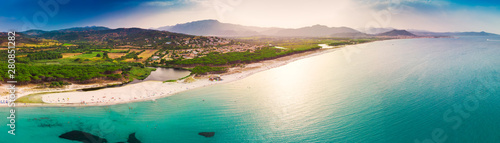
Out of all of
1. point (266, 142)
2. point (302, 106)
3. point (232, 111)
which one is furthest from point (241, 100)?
point (266, 142)

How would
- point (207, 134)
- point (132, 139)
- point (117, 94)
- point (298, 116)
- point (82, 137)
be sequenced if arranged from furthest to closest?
point (117, 94)
point (298, 116)
point (207, 134)
point (82, 137)
point (132, 139)

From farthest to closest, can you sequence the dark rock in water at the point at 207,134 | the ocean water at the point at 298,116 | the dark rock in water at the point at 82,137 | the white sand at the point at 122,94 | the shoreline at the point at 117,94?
the white sand at the point at 122,94
the shoreline at the point at 117,94
the dark rock in water at the point at 207,134
the ocean water at the point at 298,116
the dark rock in water at the point at 82,137

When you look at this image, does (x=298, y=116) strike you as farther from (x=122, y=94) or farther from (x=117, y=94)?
(x=117, y=94)

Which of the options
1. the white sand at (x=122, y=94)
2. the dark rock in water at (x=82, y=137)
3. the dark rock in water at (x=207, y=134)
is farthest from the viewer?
Result: the white sand at (x=122, y=94)

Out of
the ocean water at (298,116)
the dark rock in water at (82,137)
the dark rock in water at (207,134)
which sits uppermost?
the ocean water at (298,116)

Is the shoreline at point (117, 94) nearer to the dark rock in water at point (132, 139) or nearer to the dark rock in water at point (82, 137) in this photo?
the dark rock in water at point (82, 137)

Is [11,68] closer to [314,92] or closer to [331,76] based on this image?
[314,92]

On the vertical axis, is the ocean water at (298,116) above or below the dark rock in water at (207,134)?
above

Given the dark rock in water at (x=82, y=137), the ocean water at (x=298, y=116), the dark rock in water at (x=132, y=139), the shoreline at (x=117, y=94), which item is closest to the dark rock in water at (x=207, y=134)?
the ocean water at (x=298, y=116)

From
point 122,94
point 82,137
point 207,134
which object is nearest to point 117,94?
point 122,94
